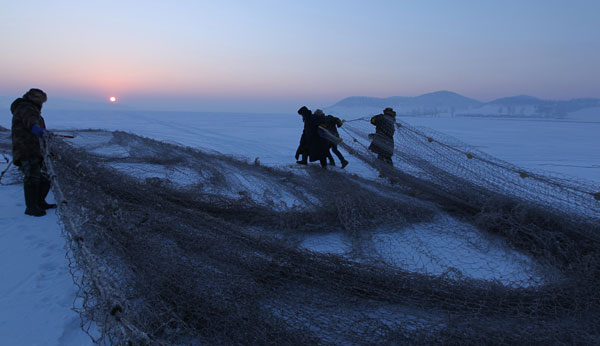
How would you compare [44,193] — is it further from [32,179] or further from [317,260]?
[317,260]

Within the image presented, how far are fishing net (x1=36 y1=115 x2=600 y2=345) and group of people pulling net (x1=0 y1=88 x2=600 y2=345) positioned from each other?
0.01 meters

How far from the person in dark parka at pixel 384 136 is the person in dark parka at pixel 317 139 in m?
1.00

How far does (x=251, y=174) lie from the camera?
16.9 ft

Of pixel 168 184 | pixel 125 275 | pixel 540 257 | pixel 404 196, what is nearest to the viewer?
pixel 125 275

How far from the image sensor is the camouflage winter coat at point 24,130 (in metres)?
3.51

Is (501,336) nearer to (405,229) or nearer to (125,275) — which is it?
(405,229)

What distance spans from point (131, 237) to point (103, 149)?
17.4ft

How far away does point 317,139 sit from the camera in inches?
246

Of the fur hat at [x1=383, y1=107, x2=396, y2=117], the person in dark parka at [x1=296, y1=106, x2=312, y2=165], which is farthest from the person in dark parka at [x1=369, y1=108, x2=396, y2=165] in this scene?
the person in dark parka at [x1=296, y1=106, x2=312, y2=165]

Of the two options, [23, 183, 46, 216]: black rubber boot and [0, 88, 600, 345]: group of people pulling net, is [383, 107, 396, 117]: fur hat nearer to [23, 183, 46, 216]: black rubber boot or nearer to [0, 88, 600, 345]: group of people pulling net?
[0, 88, 600, 345]: group of people pulling net

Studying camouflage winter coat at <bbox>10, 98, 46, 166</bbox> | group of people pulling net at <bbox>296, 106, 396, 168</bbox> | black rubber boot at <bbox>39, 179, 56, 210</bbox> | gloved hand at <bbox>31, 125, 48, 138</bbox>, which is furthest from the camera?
group of people pulling net at <bbox>296, 106, 396, 168</bbox>

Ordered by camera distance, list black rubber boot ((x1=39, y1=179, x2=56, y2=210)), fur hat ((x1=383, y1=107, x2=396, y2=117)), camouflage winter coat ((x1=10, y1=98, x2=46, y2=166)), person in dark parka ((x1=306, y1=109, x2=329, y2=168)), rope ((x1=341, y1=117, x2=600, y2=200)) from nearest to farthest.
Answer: rope ((x1=341, y1=117, x2=600, y2=200))
camouflage winter coat ((x1=10, y1=98, x2=46, y2=166))
black rubber boot ((x1=39, y1=179, x2=56, y2=210))
fur hat ((x1=383, y1=107, x2=396, y2=117))
person in dark parka ((x1=306, y1=109, x2=329, y2=168))

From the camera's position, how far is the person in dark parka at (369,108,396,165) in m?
5.36

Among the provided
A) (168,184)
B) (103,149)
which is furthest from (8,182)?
(168,184)
